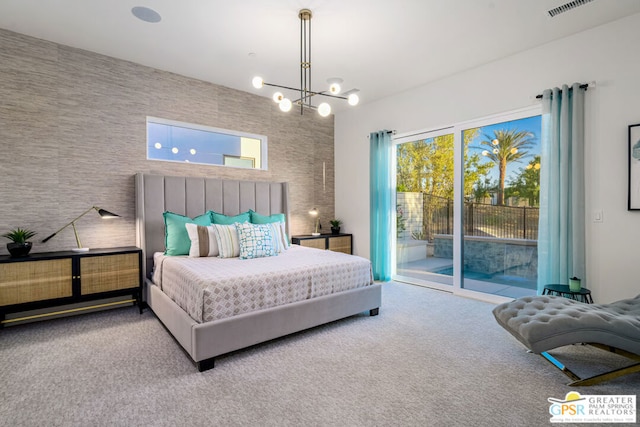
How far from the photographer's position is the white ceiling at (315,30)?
2.85 m

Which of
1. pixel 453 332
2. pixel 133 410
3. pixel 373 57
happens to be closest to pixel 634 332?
pixel 453 332

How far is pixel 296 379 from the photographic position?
222 cm

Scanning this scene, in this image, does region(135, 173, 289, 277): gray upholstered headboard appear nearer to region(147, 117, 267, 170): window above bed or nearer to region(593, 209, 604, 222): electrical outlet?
region(147, 117, 267, 170): window above bed

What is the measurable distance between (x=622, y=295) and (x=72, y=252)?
18.0ft

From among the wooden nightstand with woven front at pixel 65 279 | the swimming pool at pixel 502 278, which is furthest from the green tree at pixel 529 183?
the wooden nightstand with woven front at pixel 65 279

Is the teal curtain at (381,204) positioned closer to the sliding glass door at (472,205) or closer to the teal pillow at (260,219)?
the sliding glass door at (472,205)

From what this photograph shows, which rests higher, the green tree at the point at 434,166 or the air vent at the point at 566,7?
the air vent at the point at 566,7

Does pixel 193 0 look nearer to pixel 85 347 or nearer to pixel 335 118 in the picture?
pixel 85 347

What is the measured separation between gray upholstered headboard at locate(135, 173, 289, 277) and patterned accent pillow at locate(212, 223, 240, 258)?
783 mm

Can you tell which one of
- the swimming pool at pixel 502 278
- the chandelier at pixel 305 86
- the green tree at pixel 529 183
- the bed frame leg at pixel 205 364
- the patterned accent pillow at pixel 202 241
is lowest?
the bed frame leg at pixel 205 364


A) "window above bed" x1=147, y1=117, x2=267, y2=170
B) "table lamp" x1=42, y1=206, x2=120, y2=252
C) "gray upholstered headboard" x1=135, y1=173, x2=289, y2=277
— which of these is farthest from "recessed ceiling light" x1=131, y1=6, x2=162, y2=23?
"table lamp" x1=42, y1=206, x2=120, y2=252

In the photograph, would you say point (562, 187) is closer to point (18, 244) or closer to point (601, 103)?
point (601, 103)

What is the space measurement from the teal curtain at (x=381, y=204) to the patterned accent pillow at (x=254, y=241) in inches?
79.7

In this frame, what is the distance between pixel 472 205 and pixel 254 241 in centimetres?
287
